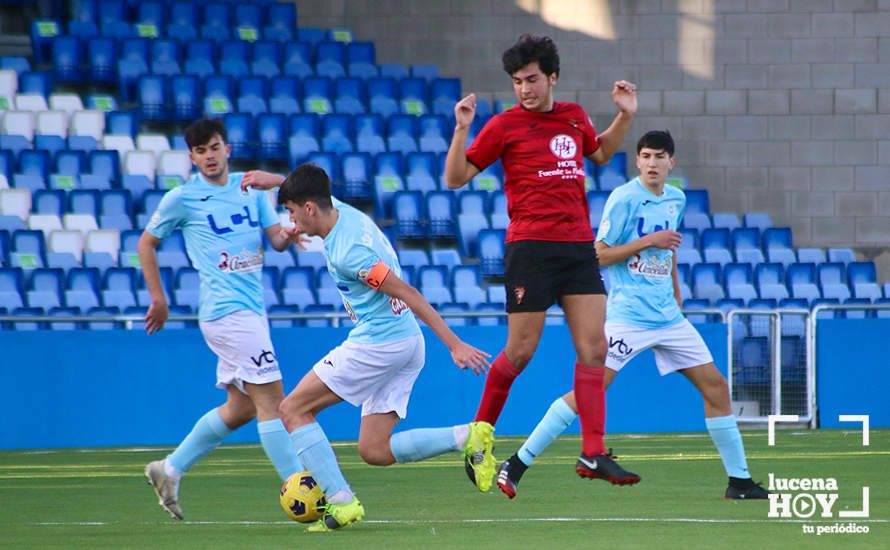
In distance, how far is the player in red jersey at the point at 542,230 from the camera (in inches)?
293

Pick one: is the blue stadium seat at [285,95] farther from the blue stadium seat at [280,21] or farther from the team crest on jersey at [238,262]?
the team crest on jersey at [238,262]

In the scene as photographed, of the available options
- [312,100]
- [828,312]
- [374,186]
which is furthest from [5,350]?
[828,312]

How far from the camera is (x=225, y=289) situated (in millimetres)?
8055

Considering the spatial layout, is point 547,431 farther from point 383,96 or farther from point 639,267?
point 383,96

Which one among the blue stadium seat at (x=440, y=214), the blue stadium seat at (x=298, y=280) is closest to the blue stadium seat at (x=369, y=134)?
the blue stadium seat at (x=440, y=214)

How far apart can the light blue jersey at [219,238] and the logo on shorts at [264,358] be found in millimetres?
247

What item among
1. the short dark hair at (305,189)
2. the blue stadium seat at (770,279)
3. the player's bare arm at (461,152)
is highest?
the player's bare arm at (461,152)

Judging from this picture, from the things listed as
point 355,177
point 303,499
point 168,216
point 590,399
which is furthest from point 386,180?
point 303,499

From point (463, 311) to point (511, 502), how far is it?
654cm

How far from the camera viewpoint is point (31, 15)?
22156 millimetres

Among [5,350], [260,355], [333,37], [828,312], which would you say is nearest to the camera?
[260,355]

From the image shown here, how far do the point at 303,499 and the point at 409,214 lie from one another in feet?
37.4

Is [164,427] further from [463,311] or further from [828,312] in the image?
[828,312]

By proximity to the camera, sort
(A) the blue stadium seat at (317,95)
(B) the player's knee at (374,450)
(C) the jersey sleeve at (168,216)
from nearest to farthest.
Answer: (B) the player's knee at (374,450), (C) the jersey sleeve at (168,216), (A) the blue stadium seat at (317,95)
